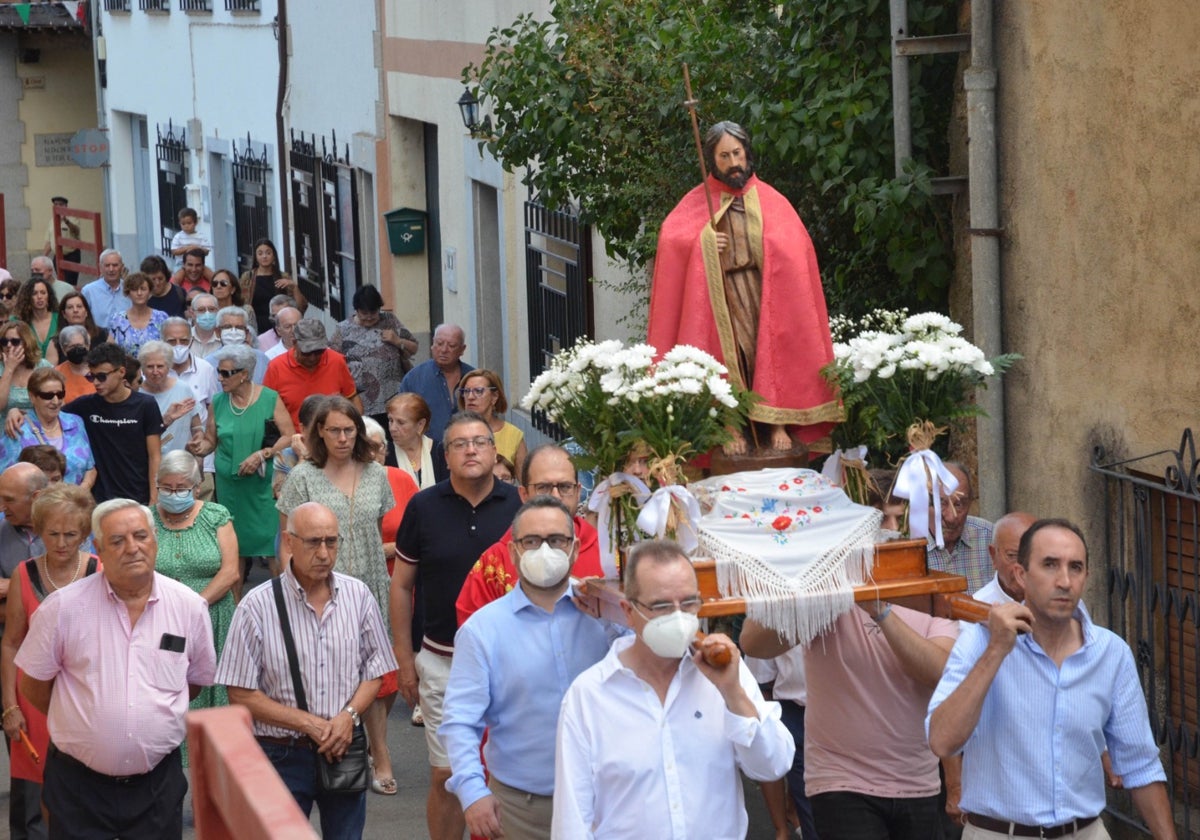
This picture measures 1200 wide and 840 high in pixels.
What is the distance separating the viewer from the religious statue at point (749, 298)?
19.6 feet

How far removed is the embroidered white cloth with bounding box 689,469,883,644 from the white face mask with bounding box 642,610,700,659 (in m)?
0.62

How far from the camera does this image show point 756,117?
8.71 m

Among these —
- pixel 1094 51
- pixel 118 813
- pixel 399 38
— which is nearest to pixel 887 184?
pixel 1094 51

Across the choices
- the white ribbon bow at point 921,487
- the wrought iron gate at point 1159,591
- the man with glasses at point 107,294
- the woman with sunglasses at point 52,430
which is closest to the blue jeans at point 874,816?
the white ribbon bow at point 921,487

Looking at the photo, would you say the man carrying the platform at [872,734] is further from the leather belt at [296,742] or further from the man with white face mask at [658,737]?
the leather belt at [296,742]

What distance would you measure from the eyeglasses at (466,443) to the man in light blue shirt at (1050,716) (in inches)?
113

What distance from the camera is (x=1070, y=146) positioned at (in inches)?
306

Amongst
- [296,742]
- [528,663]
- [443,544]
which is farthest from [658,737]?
[443,544]

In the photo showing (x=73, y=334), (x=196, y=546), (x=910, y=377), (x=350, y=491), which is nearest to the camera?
(x=910, y=377)

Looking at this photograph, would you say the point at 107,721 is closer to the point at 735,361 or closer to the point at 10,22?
the point at 735,361

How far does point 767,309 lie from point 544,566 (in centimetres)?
105

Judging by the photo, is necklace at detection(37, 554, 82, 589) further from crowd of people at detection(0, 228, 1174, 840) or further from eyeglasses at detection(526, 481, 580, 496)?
eyeglasses at detection(526, 481, 580, 496)

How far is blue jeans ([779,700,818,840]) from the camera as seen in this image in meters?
7.46

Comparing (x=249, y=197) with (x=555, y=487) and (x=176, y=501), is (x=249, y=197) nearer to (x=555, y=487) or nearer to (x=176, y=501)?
(x=176, y=501)
